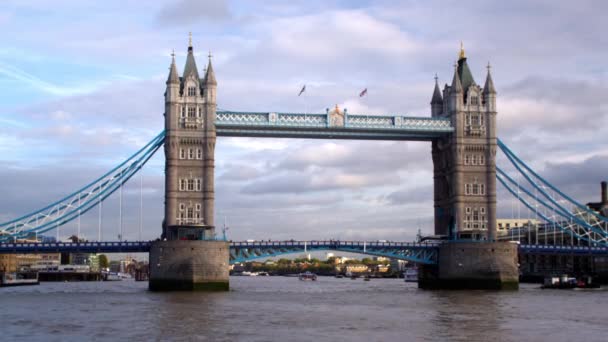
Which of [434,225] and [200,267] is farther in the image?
[434,225]

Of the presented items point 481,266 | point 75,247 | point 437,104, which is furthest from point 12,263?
point 481,266

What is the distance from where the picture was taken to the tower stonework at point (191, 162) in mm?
93125

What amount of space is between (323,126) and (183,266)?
2345 cm

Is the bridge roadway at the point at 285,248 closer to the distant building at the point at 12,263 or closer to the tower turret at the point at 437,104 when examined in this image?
the tower turret at the point at 437,104

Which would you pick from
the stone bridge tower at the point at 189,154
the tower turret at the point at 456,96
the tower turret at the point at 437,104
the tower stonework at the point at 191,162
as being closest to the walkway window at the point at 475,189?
the tower turret at the point at 456,96

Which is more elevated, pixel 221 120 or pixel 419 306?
pixel 221 120

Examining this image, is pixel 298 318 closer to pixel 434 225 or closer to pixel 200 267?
pixel 200 267

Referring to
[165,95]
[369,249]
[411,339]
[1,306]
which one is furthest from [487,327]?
[165,95]

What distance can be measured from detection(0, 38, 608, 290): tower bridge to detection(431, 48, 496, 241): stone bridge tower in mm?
120

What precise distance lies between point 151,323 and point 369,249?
164 ft

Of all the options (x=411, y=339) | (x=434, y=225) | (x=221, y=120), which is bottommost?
(x=411, y=339)

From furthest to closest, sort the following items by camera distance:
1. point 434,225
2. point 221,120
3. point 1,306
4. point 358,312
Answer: point 434,225 < point 221,120 < point 1,306 < point 358,312

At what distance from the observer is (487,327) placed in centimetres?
5347

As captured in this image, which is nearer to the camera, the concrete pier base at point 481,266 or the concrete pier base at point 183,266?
the concrete pier base at point 183,266
